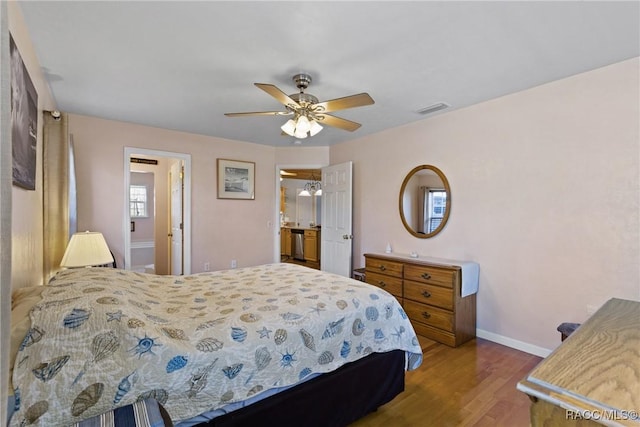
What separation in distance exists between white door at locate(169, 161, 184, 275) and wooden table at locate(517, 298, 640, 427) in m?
4.35

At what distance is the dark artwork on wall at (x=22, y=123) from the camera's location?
4.69ft

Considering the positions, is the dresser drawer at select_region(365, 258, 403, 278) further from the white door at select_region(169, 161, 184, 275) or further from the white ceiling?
the white door at select_region(169, 161, 184, 275)

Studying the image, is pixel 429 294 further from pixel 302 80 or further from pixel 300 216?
pixel 300 216

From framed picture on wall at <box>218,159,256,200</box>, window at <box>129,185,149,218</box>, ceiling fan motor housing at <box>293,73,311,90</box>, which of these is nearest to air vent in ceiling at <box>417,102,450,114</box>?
ceiling fan motor housing at <box>293,73,311,90</box>

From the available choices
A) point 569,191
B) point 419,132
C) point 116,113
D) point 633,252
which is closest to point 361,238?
point 419,132

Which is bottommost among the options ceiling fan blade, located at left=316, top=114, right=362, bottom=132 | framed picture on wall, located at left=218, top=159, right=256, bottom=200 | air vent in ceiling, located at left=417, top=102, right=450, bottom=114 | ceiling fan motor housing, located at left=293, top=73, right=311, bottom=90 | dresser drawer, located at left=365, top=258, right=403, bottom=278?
dresser drawer, located at left=365, top=258, right=403, bottom=278

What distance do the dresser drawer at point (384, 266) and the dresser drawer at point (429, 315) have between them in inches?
12.8

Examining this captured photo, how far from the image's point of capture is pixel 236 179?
4.70 m

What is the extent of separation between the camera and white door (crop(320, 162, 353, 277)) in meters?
4.40

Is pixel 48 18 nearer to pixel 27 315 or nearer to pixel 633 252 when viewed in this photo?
pixel 27 315

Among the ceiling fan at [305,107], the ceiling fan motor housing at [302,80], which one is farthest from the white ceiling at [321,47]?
the ceiling fan at [305,107]

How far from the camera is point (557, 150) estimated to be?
100 inches

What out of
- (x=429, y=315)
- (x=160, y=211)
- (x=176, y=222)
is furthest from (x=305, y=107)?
(x=160, y=211)

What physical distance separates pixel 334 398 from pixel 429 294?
5.84ft
